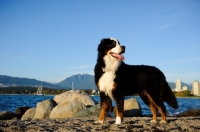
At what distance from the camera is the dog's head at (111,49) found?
6.45 m

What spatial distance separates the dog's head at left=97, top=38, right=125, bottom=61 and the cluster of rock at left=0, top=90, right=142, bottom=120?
567 centimetres

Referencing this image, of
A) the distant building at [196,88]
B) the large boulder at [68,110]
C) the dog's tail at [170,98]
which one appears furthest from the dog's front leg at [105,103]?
the distant building at [196,88]

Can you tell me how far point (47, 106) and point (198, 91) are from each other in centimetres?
7642

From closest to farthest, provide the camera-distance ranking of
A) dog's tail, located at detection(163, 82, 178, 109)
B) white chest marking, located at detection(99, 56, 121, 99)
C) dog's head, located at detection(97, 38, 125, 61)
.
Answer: dog's head, located at detection(97, 38, 125, 61) → white chest marking, located at detection(99, 56, 121, 99) → dog's tail, located at detection(163, 82, 178, 109)

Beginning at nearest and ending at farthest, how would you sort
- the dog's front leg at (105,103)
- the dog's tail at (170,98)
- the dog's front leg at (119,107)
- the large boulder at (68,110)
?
1. the dog's front leg at (119,107)
2. the dog's front leg at (105,103)
3. the dog's tail at (170,98)
4. the large boulder at (68,110)

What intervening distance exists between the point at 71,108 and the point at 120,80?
6138mm

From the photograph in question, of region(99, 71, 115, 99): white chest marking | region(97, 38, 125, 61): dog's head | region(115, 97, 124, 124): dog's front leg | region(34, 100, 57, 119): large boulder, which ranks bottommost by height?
region(34, 100, 57, 119): large boulder

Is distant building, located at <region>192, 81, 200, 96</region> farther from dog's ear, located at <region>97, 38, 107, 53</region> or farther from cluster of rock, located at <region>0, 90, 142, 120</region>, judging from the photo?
dog's ear, located at <region>97, 38, 107, 53</region>

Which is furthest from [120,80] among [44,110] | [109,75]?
[44,110]

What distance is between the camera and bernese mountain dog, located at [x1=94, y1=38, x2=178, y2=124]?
6578mm

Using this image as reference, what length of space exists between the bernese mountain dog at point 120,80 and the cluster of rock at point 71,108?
4677 mm

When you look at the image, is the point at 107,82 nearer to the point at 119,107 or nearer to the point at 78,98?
the point at 119,107

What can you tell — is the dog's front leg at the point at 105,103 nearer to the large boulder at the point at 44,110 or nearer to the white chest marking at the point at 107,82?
the white chest marking at the point at 107,82

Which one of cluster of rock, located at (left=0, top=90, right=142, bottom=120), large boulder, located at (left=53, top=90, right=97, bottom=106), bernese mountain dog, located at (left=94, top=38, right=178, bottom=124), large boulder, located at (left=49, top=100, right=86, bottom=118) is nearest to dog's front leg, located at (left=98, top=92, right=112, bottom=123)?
bernese mountain dog, located at (left=94, top=38, right=178, bottom=124)
